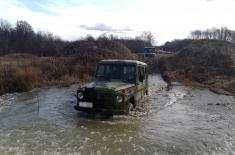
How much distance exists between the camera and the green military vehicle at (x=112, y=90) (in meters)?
10.7

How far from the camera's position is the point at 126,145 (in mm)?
8695

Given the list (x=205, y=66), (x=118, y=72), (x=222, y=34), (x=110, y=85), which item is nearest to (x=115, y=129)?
(x=110, y=85)

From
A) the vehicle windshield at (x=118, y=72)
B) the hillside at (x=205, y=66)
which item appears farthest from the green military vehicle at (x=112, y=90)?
the hillside at (x=205, y=66)

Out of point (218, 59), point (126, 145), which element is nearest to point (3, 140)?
point (126, 145)

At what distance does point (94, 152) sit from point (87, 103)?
3.02 metres

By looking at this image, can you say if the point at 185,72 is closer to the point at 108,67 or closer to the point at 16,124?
the point at 108,67

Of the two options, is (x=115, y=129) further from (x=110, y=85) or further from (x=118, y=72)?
(x=118, y=72)

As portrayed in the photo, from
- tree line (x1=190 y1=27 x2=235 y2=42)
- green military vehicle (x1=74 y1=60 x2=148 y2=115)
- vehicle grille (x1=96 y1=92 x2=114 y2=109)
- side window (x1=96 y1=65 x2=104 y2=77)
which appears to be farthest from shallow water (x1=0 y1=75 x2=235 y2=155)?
tree line (x1=190 y1=27 x2=235 y2=42)

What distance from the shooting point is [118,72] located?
12.5m

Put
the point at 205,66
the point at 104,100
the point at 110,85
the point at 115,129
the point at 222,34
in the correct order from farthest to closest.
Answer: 1. the point at 222,34
2. the point at 205,66
3. the point at 110,85
4. the point at 104,100
5. the point at 115,129

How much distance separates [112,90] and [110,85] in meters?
0.58

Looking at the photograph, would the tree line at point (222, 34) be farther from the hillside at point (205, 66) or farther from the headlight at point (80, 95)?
the headlight at point (80, 95)

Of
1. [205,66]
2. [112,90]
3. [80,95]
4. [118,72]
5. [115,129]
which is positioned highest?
[118,72]

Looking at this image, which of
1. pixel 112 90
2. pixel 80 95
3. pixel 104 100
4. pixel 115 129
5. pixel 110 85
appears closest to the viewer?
pixel 115 129
